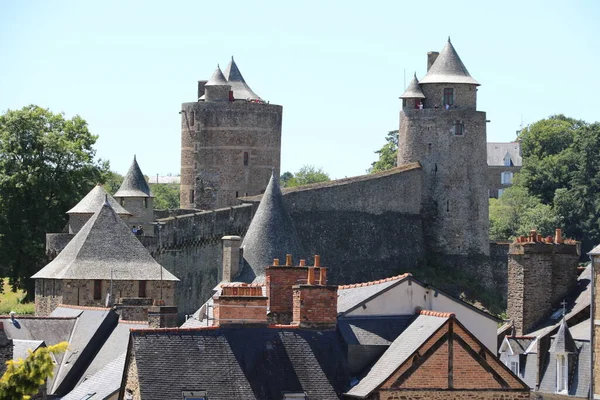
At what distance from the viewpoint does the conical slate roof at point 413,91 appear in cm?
8138

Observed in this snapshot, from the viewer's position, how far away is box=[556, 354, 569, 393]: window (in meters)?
33.4

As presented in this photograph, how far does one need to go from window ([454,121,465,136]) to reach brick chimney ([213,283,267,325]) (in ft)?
170

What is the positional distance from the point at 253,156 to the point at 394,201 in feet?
32.0

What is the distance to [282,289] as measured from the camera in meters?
33.1

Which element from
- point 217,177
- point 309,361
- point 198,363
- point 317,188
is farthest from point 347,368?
point 217,177

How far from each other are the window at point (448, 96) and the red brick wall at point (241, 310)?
172 feet

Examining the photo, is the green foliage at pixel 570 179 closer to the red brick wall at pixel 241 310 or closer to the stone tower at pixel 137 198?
the stone tower at pixel 137 198

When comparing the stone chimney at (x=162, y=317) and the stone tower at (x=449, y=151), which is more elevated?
the stone tower at (x=449, y=151)

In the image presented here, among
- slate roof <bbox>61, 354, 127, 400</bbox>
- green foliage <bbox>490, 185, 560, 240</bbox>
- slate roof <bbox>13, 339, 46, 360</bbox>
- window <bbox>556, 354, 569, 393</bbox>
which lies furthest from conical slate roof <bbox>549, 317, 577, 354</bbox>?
green foliage <bbox>490, 185, 560, 240</bbox>

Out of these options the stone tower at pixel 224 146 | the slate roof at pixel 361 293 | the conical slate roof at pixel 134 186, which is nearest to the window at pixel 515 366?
the slate roof at pixel 361 293

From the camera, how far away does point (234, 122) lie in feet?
285

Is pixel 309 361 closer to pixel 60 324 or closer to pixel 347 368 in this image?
pixel 347 368

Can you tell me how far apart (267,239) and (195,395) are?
89.9 ft

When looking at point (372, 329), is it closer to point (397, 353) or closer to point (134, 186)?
point (397, 353)
